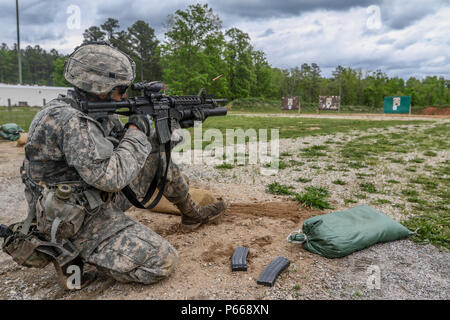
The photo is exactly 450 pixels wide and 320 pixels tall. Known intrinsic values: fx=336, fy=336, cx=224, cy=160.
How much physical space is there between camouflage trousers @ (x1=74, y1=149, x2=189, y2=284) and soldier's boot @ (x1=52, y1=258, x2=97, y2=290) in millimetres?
150

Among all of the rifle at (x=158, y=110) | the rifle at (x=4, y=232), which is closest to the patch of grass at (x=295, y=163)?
the rifle at (x=158, y=110)

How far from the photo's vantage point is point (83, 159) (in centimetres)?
253

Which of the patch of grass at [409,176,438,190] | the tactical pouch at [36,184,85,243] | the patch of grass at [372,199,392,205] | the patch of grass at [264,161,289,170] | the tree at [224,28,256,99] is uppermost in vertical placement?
the tree at [224,28,256,99]

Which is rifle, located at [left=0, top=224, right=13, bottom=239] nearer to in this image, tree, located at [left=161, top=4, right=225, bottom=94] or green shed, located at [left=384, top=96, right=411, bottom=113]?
tree, located at [left=161, top=4, right=225, bottom=94]

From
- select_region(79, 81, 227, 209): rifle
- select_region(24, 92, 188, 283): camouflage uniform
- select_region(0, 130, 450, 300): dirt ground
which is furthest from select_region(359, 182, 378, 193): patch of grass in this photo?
select_region(24, 92, 188, 283): camouflage uniform

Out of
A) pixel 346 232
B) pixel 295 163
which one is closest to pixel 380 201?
pixel 346 232

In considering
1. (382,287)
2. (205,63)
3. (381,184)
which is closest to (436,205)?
(381,184)

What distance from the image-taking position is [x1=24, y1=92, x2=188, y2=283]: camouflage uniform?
2572 mm

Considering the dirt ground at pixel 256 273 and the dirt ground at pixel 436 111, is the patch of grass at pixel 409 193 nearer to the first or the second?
the dirt ground at pixel 256 273

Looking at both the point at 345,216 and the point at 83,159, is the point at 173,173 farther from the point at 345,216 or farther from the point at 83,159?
the point at 345,216

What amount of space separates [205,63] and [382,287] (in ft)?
60.7

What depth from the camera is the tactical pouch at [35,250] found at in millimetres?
2629

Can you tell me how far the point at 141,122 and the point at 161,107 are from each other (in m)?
0.45

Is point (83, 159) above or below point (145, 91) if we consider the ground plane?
below
